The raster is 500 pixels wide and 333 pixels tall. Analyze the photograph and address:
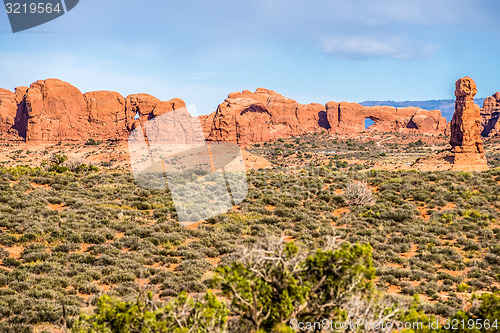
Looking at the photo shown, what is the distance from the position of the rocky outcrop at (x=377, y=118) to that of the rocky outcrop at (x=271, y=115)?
3020 mm

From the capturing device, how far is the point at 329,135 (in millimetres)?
90500

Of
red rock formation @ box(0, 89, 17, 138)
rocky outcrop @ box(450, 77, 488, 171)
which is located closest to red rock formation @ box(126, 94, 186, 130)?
red rock formation @ box(0, 89, 17, 138)

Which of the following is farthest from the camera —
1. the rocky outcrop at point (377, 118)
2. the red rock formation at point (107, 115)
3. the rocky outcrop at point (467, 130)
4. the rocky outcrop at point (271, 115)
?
the rocky outcrop at point (377, 118)

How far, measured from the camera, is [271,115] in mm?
92312

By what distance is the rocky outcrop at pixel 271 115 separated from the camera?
284ft

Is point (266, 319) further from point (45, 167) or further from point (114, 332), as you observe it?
point (45, 167)

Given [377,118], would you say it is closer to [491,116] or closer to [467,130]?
[491,116]

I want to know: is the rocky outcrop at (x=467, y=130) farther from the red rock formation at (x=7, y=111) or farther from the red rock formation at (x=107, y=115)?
the red rock formation at (x=7, y=111)

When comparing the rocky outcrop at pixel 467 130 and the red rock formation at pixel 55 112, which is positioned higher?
the red rock formation at pixel 55 112

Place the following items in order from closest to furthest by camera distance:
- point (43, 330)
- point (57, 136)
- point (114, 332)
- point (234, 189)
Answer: point (114, 332), point (43, 330), point (234, 189), point (57, 136)

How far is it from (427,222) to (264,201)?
7725mm

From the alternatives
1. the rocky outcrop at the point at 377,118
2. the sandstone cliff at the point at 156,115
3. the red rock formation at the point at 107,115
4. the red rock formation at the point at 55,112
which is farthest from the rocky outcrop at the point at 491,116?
the red rock formation at the point at 55,112

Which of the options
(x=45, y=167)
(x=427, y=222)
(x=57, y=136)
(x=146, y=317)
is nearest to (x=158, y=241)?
(x=146, y=317)

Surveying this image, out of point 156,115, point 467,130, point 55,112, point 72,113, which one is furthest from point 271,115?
point 467,130
